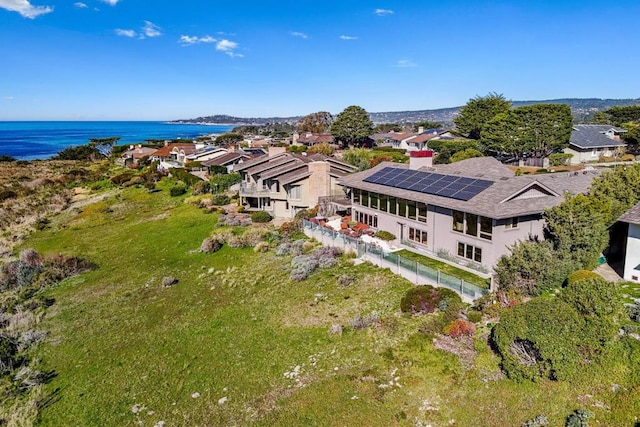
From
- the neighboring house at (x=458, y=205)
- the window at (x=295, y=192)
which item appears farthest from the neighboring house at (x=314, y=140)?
the neighboring house at (x=458, y=205)

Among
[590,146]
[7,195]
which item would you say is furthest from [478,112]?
[7,195]

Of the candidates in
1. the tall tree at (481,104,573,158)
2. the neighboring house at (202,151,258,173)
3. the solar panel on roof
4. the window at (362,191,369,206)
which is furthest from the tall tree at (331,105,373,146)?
the window at (362,191,369,206)

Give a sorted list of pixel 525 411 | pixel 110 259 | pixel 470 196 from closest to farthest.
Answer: pixel 525 411 → pixel 470 196 → pixel 110 259

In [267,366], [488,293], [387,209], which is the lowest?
[267,366]

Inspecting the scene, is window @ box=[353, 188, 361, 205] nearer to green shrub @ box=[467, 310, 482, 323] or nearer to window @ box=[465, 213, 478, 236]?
window @ box=[465, 213, 478, 236]

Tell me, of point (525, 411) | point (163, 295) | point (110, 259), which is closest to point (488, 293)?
point (525, 411)

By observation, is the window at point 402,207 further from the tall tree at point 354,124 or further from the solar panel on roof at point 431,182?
the tall tree at point 354,124

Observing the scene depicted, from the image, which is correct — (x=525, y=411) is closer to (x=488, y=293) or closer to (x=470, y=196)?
(x=488, y=293)
